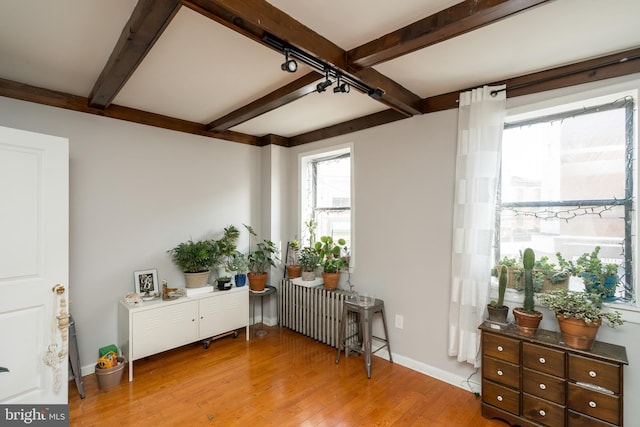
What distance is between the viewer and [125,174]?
2934 mm

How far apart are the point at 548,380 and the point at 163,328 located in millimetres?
3065

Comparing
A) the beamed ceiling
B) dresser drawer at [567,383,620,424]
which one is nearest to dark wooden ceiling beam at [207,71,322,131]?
the beamed ceiling

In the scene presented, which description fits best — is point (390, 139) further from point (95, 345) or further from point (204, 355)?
point (95, 345)

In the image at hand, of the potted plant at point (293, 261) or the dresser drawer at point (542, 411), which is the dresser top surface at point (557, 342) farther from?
the potted plant at point (293, 261)

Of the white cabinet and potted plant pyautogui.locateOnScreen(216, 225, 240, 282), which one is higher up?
potted plant pyautogui.locateOnScreen(216, 225, 240, 282)

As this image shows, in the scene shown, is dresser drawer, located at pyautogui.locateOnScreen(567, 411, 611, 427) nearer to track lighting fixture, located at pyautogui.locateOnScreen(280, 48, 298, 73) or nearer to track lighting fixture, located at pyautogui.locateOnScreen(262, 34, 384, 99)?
track lighting fixture, located at pyautogui.locateOnScreen(262, 34, 384, 99)

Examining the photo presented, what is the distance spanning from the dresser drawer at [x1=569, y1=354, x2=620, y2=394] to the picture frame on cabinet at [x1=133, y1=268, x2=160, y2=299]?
342 cm

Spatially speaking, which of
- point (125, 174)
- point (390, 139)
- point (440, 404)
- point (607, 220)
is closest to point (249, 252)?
point (125, 174)

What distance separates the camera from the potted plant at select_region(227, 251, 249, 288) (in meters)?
3.48

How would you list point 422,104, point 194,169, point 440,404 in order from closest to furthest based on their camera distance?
point 440,404 < point 422,104 < point 194,169

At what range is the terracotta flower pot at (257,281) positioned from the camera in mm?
3611

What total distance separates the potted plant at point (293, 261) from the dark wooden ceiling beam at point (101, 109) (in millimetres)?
1499

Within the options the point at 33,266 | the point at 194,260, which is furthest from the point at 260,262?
the point at 33,266

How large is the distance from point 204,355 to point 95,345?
3.16 ft
